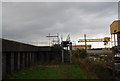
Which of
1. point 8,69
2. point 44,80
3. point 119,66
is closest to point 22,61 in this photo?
point 8,69

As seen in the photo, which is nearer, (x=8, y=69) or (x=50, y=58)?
(x=8, y=69)

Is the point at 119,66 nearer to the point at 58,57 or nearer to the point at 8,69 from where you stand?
the point at 8,69

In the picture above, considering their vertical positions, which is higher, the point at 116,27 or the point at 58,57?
the point at 116,27

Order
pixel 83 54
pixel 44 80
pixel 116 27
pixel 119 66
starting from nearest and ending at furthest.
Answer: pixel 44 80 < pixel 119 66 < pixel 116 27 < pixel 83 54

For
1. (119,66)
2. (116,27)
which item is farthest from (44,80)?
(116,27)

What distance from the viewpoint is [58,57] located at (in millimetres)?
23906

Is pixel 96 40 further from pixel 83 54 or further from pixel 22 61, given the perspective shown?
pixel 22 61

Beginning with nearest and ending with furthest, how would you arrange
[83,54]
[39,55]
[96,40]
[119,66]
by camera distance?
[119,66]
[39,55]
[83,54]
[96,40]

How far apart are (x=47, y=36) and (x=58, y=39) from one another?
2341 mm

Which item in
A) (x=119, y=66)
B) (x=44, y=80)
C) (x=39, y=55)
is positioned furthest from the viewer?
(x=39, y=55)

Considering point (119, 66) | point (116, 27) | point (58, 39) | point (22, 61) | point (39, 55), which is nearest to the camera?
point (119, 66)

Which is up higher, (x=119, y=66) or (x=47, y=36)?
(x=47, y=36)

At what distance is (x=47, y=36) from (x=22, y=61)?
16272mm

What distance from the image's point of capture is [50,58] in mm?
24031
